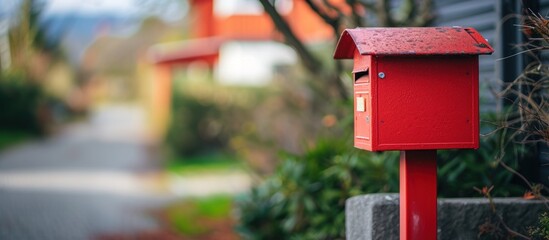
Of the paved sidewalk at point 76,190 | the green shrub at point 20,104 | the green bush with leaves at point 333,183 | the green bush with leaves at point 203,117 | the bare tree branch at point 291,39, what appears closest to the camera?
the green bush with leaves at point 333,183

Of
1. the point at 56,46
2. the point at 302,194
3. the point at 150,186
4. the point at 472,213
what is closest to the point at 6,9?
the point at 56,46

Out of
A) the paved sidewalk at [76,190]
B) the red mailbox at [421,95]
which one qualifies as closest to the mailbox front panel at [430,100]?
the red mailbox at [421,95]

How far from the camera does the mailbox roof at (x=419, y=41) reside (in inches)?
146

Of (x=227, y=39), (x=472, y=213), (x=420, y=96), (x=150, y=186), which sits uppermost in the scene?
(x=227, y=39)

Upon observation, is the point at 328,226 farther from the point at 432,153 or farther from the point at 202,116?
the point at 202,116

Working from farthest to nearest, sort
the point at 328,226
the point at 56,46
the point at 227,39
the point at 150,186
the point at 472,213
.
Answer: the point at 56,46 → the point at 227,39 → the point at 150,186 → the point at 328,226 → the point at 472,213

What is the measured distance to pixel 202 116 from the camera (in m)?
17.6

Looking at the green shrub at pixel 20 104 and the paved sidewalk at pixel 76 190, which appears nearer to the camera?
the paved sidewalk at pixel 76 190

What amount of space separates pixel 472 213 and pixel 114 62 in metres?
56.7

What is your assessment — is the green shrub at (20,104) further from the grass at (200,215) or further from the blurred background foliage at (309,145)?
the grass at (200,215)

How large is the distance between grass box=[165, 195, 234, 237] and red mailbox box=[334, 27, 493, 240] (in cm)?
529

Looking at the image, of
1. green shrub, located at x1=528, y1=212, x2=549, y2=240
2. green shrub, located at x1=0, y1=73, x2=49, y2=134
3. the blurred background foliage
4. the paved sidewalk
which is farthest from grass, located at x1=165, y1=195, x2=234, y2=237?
green shrub, located at x1=0, y1=73, x2=49, y2=134

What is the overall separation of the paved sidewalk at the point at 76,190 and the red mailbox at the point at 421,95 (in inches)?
218

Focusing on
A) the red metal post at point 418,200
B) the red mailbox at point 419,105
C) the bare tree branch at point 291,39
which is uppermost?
the bare tree branch at point 291,39
